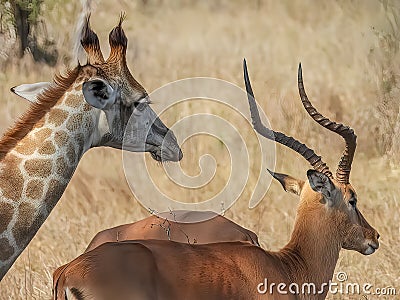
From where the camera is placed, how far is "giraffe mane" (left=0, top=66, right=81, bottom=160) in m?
5.57

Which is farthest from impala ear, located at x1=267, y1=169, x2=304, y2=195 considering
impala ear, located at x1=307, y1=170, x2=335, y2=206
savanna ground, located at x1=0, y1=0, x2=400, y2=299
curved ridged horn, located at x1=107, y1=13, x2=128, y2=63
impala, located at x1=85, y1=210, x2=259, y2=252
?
savanna ground, located at x1=0, y1=0, x2=400, y2=299

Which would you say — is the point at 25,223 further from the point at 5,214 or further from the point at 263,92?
A: the point at 263,92

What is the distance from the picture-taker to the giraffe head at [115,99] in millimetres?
5637

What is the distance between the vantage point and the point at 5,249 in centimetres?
538

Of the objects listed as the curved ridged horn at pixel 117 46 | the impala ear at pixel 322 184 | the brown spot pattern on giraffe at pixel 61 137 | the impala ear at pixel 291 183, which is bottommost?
the impala ear at pixel 291 183

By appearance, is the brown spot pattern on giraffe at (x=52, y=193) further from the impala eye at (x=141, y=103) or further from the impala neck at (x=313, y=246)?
the impala neck at (x=313, y=246)

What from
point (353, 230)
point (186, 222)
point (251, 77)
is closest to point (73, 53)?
point (251, 77)

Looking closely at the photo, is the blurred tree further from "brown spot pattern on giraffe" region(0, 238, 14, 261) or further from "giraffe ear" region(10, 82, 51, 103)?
"brown spot pattern on giraffe" region(0, 238, 14, 261)

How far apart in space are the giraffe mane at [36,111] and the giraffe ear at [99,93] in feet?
0.68

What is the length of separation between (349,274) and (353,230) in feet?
9.88

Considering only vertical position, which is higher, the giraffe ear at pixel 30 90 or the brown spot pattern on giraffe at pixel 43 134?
the giraffe ear at pixel 30 90

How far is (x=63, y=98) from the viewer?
18.6ft

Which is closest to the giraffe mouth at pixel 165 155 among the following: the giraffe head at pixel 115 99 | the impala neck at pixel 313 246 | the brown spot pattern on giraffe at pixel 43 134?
the giraffe head at pixel 115 99

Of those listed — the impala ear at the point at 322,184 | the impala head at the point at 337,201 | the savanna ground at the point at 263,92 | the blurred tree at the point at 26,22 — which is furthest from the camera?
the blurred tree at the point at 26,22
